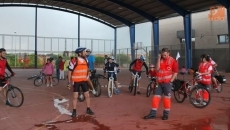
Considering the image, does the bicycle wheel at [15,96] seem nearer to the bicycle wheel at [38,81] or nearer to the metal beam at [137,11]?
the bicycle wheel at [38,81]

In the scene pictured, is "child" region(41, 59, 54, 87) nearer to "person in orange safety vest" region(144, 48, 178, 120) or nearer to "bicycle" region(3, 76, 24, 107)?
"bicycle" region(3, 76, 24, 107)

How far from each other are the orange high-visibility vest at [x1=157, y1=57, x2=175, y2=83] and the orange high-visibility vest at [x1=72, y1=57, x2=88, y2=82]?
2046 mm

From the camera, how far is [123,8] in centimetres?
3653

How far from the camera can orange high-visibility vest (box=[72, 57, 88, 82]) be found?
8.20 m

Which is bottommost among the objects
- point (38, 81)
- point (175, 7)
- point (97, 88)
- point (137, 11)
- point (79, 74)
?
point (97, 88)

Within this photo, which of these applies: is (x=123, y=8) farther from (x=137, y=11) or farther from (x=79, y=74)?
(x=79, y=74)

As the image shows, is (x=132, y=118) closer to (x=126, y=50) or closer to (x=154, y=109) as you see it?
(x=154, y=109)

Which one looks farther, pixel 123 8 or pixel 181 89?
pixel 123 8

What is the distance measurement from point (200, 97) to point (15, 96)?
6.04m

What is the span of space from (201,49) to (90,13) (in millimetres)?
17255

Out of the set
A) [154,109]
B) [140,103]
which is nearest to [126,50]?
[140,103]

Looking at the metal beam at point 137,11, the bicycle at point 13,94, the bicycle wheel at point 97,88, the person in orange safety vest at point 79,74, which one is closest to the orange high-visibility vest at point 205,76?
the bicycle wheel at point 97,88

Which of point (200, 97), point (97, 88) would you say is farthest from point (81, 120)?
point (97, 88)

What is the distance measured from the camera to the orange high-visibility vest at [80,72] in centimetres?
820
